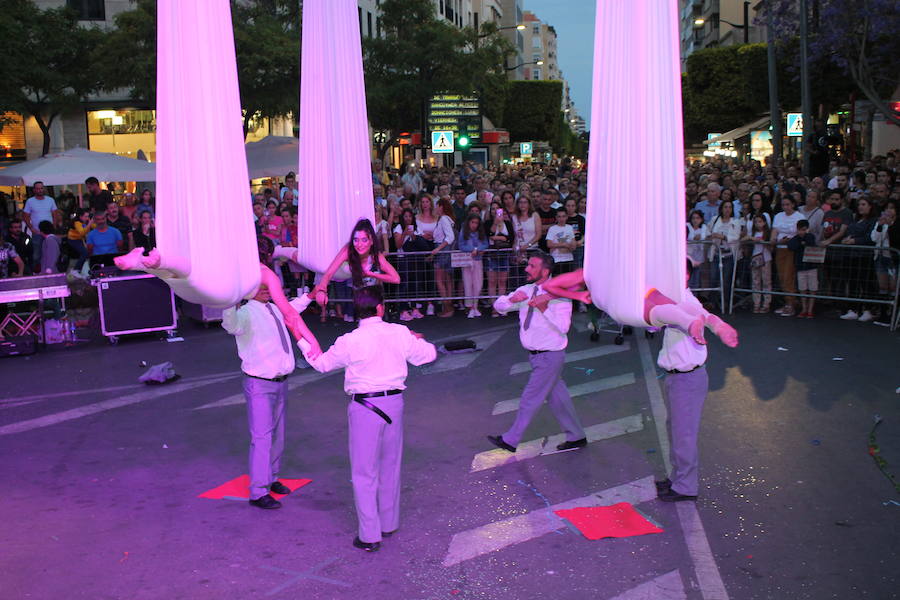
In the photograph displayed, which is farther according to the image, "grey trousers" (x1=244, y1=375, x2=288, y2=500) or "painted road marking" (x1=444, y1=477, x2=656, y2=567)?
"grey trousers" (x1=244, y1=375, x2=288, y2=500)

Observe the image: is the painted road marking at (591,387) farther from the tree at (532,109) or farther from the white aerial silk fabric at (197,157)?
the tree at (532,109)

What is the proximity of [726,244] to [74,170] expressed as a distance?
13172 millimetres

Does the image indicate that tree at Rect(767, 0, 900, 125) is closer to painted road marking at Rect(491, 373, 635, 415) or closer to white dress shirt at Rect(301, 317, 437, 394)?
painted road marking at Rect(491, 373, 635, 415)

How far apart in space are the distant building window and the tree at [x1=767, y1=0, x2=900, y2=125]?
24434 millimetres

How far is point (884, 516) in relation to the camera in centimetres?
655

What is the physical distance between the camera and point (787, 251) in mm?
14391

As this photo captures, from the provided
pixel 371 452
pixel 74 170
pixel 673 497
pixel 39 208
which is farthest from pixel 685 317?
pixel 74 170

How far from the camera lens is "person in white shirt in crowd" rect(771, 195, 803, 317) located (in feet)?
→ 47.2

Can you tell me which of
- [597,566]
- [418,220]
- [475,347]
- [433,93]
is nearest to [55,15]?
[433,93]

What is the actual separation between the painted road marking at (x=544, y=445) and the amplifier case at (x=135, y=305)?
742cm

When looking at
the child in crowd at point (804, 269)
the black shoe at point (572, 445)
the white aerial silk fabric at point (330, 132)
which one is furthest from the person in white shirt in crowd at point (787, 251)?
the white aerial silk fabric at point (330, 132)

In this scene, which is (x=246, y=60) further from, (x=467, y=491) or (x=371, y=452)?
(x=371, y=452)

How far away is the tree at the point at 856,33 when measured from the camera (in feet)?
86.5

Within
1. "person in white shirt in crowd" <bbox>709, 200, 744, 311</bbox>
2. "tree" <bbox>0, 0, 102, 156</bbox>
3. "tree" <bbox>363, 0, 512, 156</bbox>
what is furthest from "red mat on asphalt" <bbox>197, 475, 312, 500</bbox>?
"tree" <bbox>363, 0, 512, 156</bbox>
